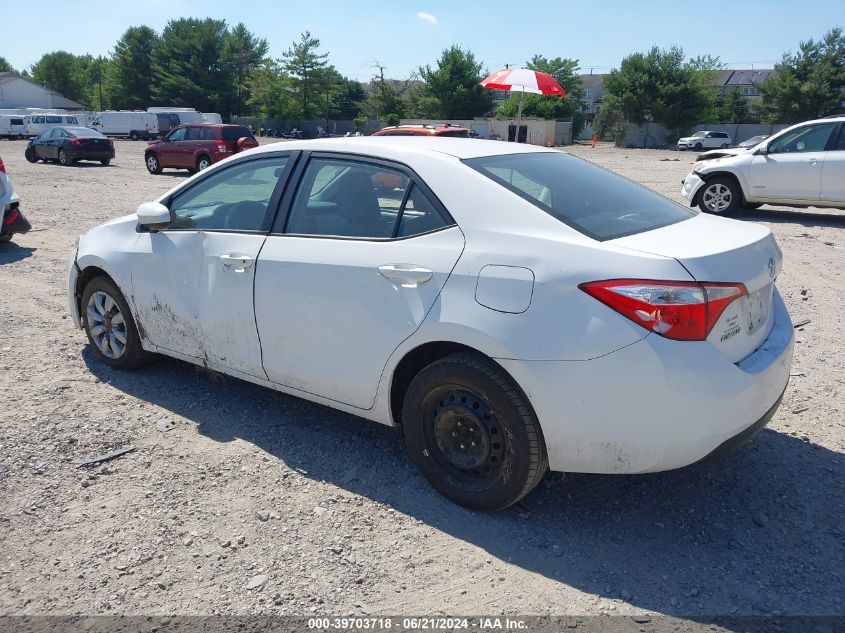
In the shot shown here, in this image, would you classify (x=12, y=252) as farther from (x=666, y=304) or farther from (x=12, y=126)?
(x=12, y=126)

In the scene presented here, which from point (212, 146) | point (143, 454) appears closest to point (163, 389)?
point (143, 454)

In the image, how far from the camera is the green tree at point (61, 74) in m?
99.3

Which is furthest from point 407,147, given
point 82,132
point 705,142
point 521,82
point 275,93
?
point 275,93

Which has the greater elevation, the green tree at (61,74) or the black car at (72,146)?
the green tree at (61,74)

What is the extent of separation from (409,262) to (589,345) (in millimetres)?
940

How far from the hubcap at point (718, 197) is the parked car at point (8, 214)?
10.9 metres

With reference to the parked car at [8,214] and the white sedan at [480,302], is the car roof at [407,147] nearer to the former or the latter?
the white sedan at [480,302]

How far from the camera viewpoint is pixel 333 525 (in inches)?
127

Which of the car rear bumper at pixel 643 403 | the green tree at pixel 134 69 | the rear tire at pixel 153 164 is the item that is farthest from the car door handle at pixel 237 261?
the green tree at pixel 134 69

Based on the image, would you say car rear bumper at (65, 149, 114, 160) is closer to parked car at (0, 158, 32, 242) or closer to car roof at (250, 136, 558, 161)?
parked car at (0, 158, 32, 242)

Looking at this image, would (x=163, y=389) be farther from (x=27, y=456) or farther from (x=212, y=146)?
(x=212, y=146)

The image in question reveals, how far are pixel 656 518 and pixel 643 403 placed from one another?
2.67 ft

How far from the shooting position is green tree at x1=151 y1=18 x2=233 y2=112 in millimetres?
76438

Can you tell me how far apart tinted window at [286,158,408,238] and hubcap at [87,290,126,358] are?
5.80 feet
